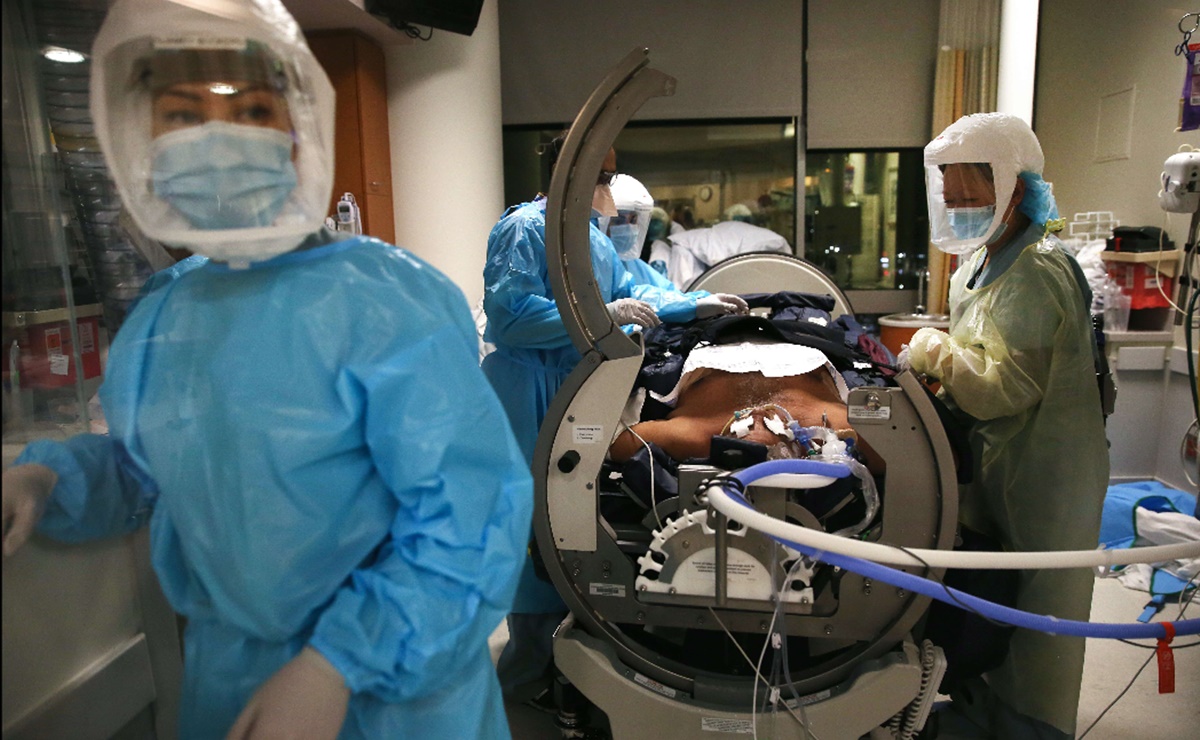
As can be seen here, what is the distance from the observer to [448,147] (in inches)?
152

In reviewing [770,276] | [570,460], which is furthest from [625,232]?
[570,460]

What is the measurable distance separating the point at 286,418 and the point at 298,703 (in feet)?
0.90

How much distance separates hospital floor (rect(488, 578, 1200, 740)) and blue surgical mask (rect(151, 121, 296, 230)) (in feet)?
5.00

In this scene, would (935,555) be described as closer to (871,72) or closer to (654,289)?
(654,289)

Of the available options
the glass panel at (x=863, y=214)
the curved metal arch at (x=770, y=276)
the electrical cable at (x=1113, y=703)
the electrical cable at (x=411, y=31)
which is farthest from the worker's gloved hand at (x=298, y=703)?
the glass panel at (x=863, y=214)

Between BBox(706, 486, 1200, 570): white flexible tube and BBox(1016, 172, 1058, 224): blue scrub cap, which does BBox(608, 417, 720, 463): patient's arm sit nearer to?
BBox(706, 486, 1200, 570): white flexible tube

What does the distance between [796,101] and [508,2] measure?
1912 millimetres

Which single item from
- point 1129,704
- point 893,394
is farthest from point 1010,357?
point 1129,704

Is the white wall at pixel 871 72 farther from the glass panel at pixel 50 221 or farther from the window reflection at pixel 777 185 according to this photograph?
the glass panel at pixel 50 221

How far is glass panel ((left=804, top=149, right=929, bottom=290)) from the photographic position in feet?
15.9

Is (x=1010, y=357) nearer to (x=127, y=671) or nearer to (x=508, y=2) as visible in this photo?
(x=127, y=671)

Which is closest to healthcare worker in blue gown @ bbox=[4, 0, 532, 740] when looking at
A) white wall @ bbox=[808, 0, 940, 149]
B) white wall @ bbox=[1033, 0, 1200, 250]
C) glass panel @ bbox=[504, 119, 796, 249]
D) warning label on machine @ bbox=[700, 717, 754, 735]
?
warning label on machine @ bbox=[700, 717, 754, 735]

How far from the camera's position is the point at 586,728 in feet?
6.75

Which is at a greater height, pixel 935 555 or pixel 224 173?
pixel 224 173
